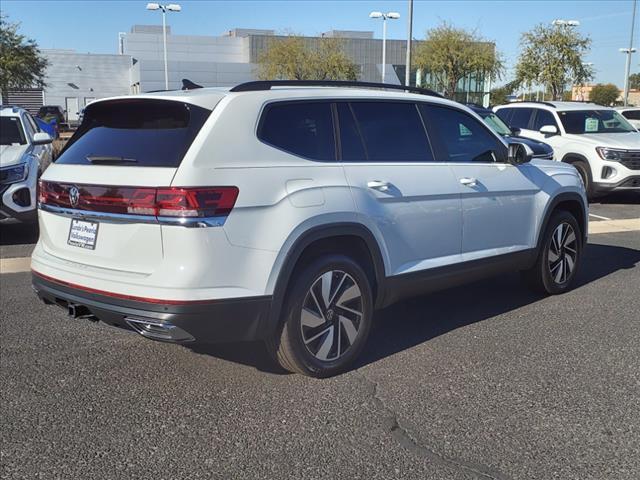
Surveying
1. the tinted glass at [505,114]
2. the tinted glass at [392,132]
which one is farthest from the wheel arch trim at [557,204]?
the tinted glass at [505,114]

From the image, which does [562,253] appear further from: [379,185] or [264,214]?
[264,214]

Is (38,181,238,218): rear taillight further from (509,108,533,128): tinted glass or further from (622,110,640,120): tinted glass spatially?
(622,110,640,120): tinted glass

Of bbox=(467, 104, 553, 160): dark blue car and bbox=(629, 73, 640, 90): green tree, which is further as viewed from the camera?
bbox=(629, 73, 640, 90): green tree

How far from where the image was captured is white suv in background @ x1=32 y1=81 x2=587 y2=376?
345 centimetres

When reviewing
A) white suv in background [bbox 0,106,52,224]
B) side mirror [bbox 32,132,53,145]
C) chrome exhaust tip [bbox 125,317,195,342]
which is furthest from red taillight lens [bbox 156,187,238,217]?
side mirror [bbox 32,132,53,145]

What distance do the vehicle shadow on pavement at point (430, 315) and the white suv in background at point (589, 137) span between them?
16.4ft

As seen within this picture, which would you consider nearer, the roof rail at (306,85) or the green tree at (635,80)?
the roof rail at (306,85)

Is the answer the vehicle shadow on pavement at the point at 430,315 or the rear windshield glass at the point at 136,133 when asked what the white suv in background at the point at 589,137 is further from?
the rear windshield glass at the point at 136,133

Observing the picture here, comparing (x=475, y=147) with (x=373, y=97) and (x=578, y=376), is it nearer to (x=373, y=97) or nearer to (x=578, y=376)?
(x=373, y=97)

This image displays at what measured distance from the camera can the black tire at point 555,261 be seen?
5.79m

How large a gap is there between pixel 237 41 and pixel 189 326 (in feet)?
278

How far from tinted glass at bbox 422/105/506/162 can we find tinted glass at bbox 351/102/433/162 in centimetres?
Result: 19

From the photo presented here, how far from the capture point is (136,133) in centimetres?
384

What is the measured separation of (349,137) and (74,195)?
175cm
